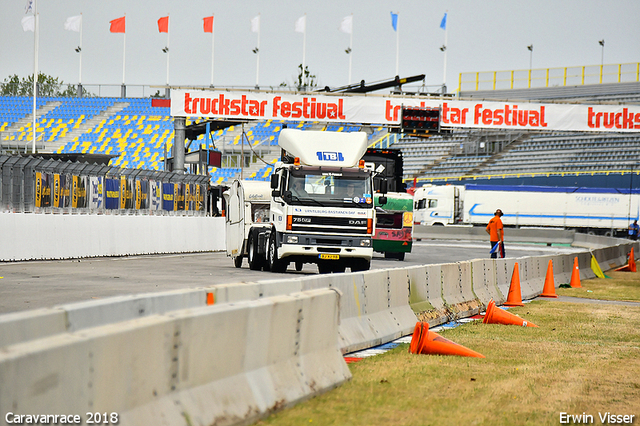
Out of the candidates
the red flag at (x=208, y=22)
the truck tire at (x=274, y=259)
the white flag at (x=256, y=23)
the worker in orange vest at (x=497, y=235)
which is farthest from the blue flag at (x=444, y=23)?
the truck tire at (x=274, y=259)

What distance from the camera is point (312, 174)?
20.2 meters

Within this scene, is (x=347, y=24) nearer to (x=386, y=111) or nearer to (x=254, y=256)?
(x=386, y=111)

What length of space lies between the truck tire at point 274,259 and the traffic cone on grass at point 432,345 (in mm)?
11627

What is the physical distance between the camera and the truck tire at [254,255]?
22.3m

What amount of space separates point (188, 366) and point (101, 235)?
2128cm

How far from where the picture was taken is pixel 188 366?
208 inches

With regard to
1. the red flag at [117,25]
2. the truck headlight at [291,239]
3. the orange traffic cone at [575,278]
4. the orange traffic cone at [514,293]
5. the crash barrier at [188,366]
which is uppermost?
the red flag at [117,25]

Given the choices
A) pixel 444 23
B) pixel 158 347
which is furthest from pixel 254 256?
pixel 444 23

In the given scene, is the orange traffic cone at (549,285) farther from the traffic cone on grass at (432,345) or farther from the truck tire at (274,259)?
the traffic cone on grass at (432,345)

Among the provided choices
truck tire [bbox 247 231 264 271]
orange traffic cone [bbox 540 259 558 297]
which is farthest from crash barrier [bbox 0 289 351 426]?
truck tire [bbox 247 231 264 271]

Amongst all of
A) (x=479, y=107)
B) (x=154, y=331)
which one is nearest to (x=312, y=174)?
(x=154, y=331)

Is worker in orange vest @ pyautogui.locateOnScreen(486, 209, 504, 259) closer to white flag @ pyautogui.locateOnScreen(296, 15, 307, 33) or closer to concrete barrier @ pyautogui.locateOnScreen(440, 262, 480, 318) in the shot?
concrete barrier @ pyautogui.locateOnScreen(440, 262, 480, 318)

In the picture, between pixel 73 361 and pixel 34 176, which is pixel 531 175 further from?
pixel 73 361

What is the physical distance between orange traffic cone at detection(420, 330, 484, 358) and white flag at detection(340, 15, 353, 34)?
166ft
